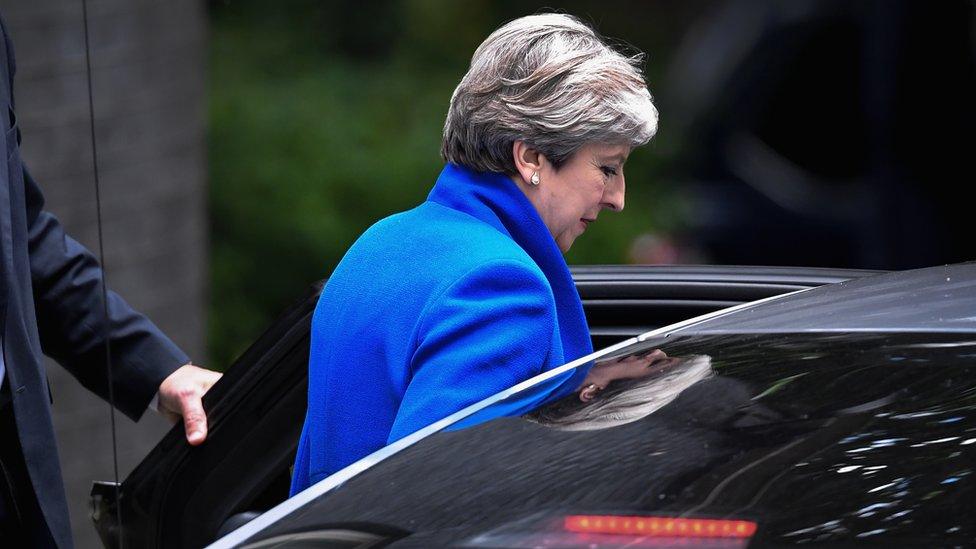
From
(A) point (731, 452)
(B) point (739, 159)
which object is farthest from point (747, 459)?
(B) point (739, 159)

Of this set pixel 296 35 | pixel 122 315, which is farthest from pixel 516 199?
pixel 296 35

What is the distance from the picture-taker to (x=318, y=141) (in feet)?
28.5

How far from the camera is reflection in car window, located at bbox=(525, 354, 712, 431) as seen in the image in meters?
1.79

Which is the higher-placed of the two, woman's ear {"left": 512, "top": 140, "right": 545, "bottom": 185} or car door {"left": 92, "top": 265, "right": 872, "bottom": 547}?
woman's ear {"left": 512, "top": 140, "right": 545, "bottom": 185}

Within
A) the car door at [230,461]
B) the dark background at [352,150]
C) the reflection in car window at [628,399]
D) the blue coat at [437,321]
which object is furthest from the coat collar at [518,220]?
the dark background at [352,150]

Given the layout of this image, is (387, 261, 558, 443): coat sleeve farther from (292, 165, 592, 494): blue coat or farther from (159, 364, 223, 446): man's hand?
(159, 364, 223, 446): man's hand

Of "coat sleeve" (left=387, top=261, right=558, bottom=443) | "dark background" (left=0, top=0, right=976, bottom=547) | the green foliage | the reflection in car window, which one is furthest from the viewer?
the green foliage

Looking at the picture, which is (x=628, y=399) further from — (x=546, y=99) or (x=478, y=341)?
(x=546, y=99)

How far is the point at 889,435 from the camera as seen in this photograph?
160 centimetres

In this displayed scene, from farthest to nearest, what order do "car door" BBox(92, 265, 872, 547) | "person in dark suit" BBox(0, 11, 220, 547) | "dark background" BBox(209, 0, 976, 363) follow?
"dark background" BBox(209, 0, 976, 363), "car door" BBox(92, 265, 872, 547), "person in dark suit" BBox(0, 11, 220, 547)

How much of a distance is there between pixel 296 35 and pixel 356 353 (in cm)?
818

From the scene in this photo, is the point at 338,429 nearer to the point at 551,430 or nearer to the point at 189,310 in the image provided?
the point at 551,430

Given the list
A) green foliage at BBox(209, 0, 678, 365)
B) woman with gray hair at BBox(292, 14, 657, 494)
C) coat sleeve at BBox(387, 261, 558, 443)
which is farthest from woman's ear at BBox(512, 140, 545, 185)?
green foliage at BBox(209, 0, 678, 365)

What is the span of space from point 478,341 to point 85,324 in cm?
96
